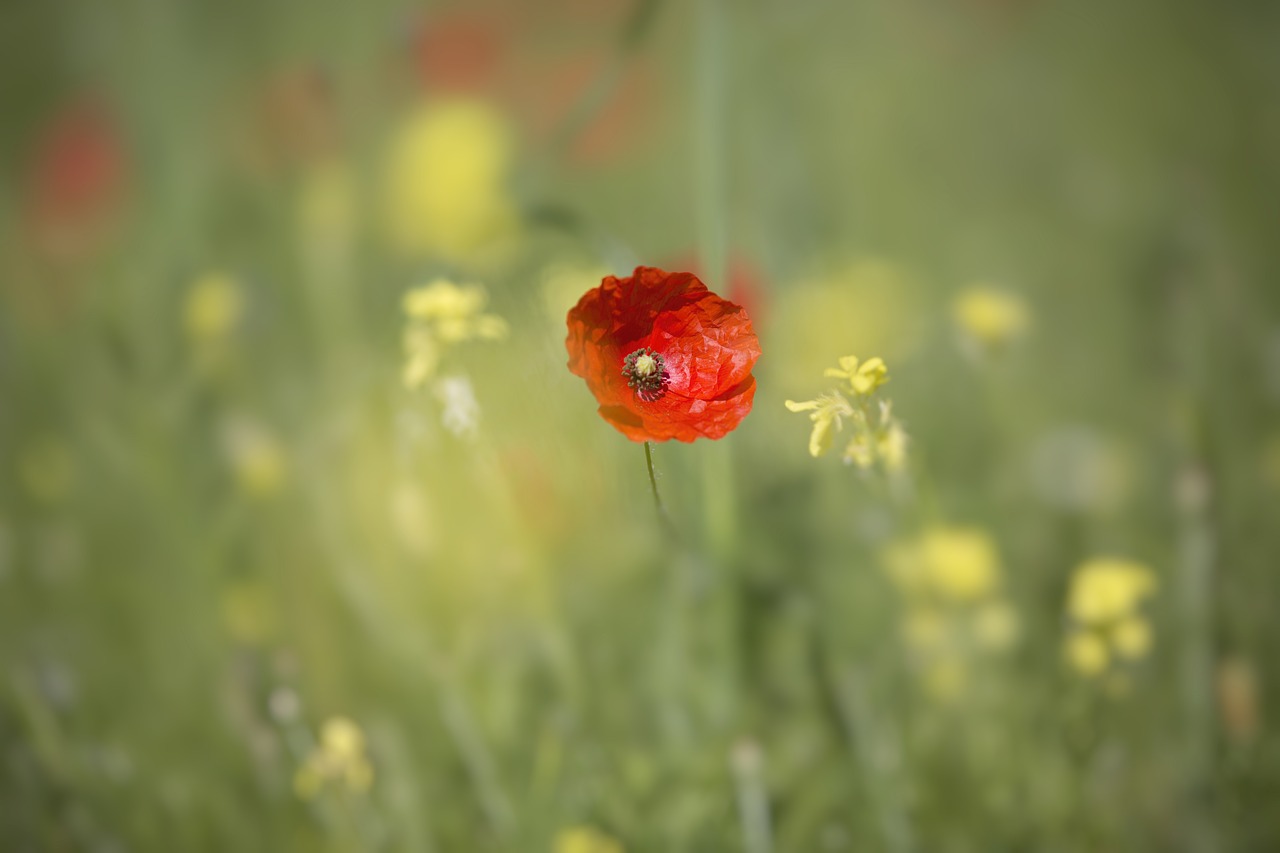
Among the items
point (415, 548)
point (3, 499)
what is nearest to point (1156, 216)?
point (415, 548)

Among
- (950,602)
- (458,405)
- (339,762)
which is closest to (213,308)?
(458,405)

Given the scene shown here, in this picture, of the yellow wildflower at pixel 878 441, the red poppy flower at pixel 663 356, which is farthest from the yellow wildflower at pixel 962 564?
the red poppy flower at pixel 663 356

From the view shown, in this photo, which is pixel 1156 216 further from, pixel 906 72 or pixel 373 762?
pixel 373 762

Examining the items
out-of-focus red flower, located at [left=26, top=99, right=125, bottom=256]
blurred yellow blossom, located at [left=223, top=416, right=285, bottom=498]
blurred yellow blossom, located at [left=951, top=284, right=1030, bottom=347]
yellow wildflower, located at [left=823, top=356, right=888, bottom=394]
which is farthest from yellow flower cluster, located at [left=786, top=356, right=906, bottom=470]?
out-of-focus red flower, located at [left=26, top=99, right=125, bottom=256]

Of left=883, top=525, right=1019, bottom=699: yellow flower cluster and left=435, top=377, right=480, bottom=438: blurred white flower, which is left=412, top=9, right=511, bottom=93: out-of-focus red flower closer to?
left=435, top=377, right=480, bottom=438: blurred white flower

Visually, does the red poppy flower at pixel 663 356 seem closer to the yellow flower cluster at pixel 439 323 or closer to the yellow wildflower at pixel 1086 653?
the yellow flower cluster at pixel 439 323

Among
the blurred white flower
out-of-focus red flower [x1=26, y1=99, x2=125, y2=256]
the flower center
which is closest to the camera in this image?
the flower center

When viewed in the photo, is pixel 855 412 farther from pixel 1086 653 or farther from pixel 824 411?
pixel 1086 653
